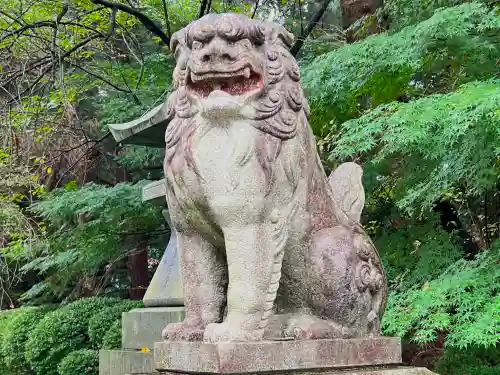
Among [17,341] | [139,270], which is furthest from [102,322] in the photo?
[139,270]

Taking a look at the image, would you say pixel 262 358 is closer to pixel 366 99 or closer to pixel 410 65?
pixel 410 65

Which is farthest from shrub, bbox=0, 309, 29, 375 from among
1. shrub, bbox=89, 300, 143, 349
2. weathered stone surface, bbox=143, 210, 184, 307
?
weathered stone surface, bbox=143, 210, 184, 307

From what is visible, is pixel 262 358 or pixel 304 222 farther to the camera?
pixel 304 222

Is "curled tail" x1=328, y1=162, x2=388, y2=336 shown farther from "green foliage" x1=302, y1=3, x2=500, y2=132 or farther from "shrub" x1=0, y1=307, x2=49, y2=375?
"shrub" x1=0, y1=307, x2=49, y2=375

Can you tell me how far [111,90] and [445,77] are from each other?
228 inches

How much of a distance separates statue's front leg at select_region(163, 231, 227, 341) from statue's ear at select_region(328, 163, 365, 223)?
753mm

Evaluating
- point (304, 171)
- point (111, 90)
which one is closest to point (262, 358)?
point (304, 171)

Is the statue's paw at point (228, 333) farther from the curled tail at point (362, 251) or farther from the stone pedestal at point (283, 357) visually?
the curled tail at point (362, 251)

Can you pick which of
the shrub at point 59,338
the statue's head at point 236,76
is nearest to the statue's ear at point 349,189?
the statue's head at point 236,76

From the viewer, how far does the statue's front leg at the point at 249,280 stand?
8.23 ft

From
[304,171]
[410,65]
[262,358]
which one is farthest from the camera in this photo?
[410,65]

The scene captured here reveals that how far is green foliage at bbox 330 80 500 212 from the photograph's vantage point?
3799 millimetres

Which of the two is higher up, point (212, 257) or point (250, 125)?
point (250, 125)

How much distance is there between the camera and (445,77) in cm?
604
